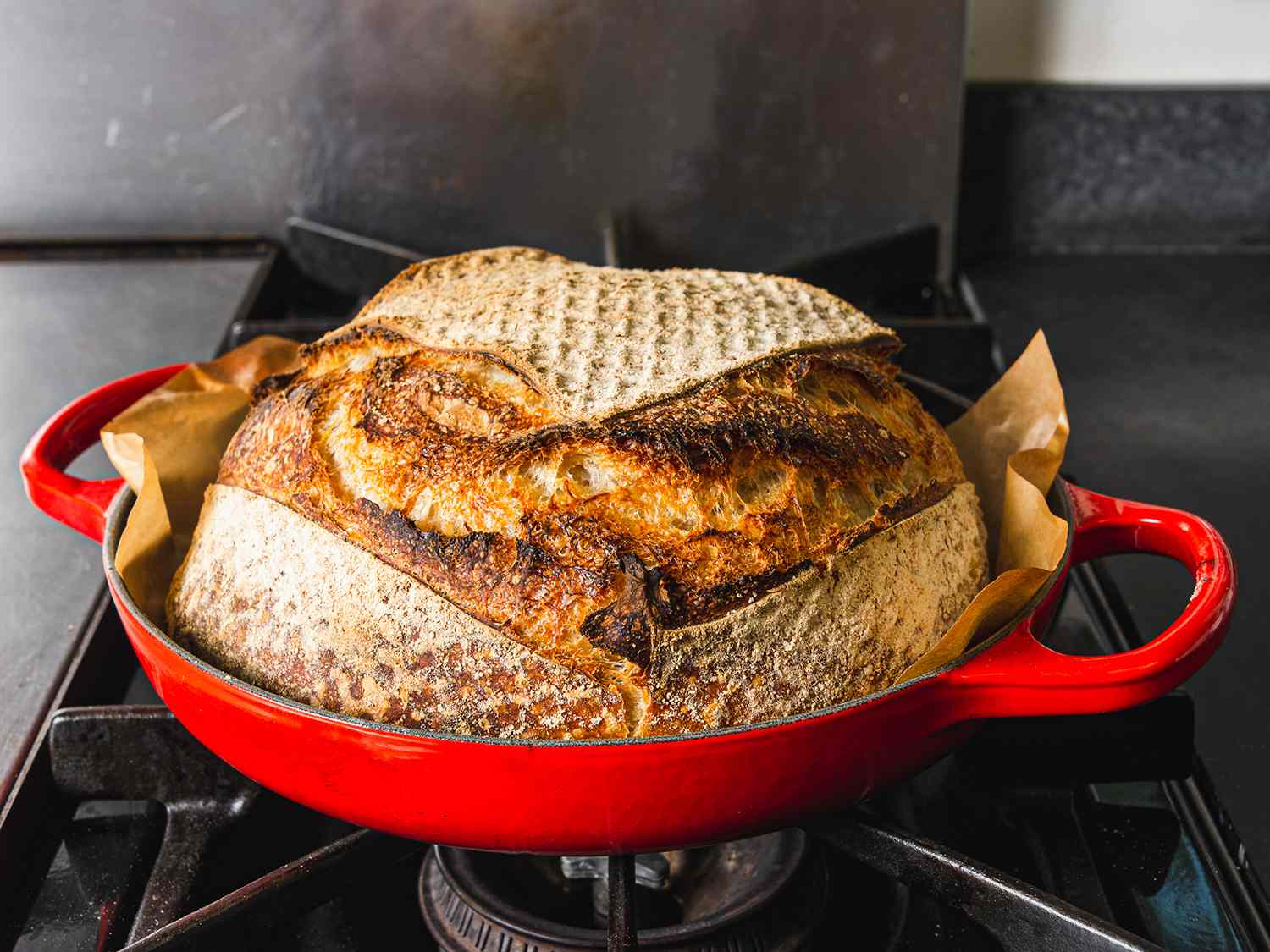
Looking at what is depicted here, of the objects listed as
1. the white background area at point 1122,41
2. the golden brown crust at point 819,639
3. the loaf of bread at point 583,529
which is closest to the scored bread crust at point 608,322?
the loaf of bread at point 583,529

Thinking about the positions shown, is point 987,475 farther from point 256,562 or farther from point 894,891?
point 256,562

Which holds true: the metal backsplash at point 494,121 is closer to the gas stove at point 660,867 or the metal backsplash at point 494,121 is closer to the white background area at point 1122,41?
the white background area at point 1122,41

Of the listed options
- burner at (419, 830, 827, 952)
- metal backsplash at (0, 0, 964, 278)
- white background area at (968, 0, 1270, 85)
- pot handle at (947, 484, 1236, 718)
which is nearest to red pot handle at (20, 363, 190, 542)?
burner at (419, 830, 827, 952)

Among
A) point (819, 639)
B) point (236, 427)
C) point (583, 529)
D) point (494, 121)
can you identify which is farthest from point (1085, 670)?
point (494, 121)

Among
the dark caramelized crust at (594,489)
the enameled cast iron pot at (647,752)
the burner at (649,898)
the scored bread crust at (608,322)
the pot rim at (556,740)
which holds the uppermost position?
the scored bread crust at (608,322)

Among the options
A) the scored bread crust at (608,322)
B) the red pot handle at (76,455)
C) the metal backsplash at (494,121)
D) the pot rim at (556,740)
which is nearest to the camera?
the pot rim at (556,740)

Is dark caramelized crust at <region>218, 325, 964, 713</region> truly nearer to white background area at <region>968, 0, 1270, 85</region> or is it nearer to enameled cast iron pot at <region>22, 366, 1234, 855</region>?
enameled cast iron pot at <region>22, 366, 1234, 855</region>

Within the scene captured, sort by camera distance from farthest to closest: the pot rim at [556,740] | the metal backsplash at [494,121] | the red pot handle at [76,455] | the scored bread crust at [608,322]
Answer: the metal backsplash at [494,121] → the red pot handle at [76,455] → the scored bread crust at [608,322] → the pot rim at [556,740]
